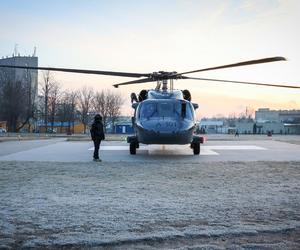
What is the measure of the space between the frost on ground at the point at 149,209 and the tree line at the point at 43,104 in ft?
193

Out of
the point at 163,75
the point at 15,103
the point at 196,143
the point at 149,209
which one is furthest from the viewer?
the point at 15,103

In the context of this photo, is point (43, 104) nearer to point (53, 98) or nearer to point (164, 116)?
point (53, 98)

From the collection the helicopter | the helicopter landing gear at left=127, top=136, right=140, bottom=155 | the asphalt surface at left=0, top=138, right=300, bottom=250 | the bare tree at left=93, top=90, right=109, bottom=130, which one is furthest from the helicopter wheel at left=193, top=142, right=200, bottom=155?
the bare tree at left=93, top=90, right=109, bottom=130

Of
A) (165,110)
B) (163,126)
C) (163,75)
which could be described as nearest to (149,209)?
(163,126)

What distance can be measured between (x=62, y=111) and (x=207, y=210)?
2909 inches

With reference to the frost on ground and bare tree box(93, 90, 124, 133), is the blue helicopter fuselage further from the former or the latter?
bare tree box(93, 90, 124, 133)

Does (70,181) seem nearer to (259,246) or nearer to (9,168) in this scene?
(9,168)

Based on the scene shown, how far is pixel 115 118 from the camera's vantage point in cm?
9250

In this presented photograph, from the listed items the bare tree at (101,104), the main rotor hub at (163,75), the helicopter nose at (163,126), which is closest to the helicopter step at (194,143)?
the helicopter nose at (163,126)

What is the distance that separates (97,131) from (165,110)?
2996 mm

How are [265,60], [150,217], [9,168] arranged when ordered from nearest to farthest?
[150,217]
[9,168]
[265,60]

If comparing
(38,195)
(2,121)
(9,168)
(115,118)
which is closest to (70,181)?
(38,195)

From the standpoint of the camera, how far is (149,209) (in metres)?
6.76

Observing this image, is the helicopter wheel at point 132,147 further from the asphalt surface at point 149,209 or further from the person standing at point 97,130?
the asphalt surface at point 149,209
